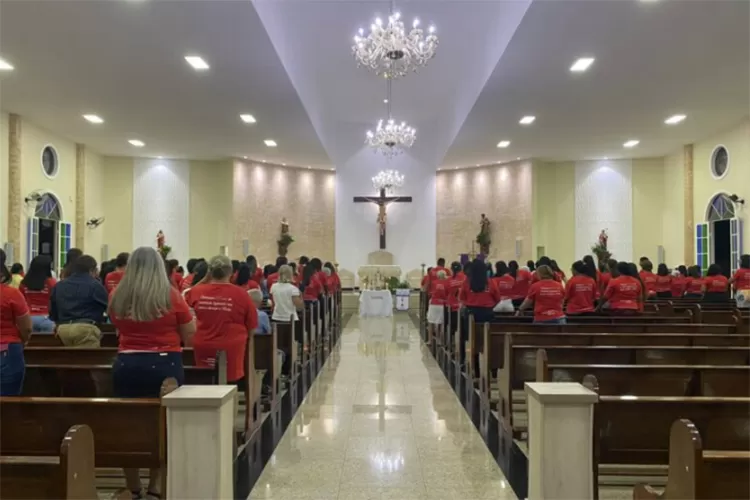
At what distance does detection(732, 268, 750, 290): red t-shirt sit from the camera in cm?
993

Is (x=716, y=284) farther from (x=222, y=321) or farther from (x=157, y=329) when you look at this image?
(x=157, y=329)

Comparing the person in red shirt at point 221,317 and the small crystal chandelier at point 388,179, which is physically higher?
the small crystal chandelier at point 388,179

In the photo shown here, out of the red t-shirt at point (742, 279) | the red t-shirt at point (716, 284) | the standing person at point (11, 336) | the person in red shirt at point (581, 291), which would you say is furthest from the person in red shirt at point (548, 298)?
the red t-shirt at point (742, 279)

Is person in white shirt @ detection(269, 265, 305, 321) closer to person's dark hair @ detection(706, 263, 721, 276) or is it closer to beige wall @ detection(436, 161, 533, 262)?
A: person's dark hair @ detection(706, 263, 721, 276)

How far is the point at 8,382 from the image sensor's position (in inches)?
140

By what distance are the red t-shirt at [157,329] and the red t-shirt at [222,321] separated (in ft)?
3.54

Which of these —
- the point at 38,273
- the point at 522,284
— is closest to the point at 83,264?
the point at 38,273

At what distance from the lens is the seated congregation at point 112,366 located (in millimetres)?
2680

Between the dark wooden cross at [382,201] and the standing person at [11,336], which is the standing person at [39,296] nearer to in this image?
the standing person at [11,336]

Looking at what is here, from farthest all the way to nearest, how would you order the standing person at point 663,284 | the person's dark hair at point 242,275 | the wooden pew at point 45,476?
the standing person at point 663,284, the person's dark hair at point 242,275, the wooden pew at point 45,476

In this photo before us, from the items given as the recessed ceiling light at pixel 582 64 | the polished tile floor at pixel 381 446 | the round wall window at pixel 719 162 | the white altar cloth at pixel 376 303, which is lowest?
the polished tile floor at pixel 381 446

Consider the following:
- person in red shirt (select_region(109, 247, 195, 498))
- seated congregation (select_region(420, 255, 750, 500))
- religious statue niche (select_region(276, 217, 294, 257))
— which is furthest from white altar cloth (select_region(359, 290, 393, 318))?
person in red shirt (select_region(109, 247, 195, 498))

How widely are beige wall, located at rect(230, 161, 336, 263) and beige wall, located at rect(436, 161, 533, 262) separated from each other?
4456 millimetres

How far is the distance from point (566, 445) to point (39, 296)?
5.32m
